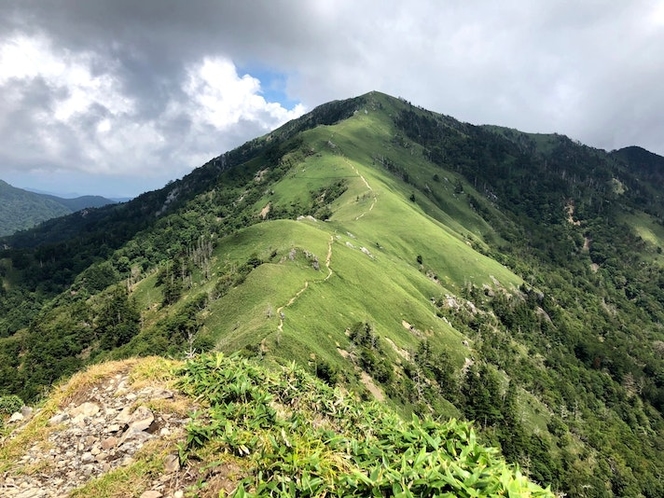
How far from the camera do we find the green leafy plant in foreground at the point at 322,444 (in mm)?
8875

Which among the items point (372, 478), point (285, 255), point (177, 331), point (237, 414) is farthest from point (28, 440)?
point (285, 255)

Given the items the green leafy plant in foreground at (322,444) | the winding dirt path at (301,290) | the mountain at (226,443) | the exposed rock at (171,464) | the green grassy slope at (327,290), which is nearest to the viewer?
the green leafy plant in foreground at (322,444)

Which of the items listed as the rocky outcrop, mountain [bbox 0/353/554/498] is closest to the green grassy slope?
mountain [bbox 0/353/554/498]

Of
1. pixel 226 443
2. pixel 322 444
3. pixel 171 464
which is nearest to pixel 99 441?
pixel 171 464

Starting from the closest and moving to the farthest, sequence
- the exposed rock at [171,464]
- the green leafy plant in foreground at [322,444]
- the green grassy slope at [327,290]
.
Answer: the green leafy plant in foreground at [322,444]
the exposed rock at [171,464]
the green grassy slope at [327,290]

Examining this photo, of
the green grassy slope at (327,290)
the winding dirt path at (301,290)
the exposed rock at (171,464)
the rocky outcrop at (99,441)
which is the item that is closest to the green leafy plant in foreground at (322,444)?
the exposed rock at (171,464)

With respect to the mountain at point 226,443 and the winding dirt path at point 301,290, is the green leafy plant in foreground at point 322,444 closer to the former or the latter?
the mountain at point 226,443

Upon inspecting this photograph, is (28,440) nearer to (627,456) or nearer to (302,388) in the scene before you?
(302,388)

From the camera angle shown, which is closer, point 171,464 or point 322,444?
point 171,464

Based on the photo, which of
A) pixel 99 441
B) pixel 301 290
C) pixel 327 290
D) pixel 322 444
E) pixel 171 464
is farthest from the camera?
pixel 327 290

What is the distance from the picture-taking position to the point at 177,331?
9419 centimetres

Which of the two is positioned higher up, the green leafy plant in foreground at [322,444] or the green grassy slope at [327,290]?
the green leafy plant in foreground at [322,444]

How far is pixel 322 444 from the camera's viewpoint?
1181 centimetres

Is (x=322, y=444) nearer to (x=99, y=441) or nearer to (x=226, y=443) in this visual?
(x=226, y=443)
